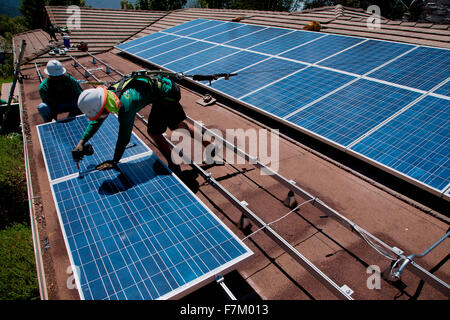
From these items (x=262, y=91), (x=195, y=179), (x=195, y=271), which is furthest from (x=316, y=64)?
(x=195, y=271)

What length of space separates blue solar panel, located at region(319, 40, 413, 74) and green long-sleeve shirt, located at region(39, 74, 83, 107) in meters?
8.40

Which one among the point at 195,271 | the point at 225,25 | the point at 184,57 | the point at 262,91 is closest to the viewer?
the point at 195,271

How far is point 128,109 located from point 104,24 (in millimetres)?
20135

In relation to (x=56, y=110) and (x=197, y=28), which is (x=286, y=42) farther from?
(x=56, y=110)

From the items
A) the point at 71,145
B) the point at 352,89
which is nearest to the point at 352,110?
the point at 352,89

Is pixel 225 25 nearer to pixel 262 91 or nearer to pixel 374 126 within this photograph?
pixel 262 91

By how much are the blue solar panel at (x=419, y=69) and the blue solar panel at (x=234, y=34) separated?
7.89 meters

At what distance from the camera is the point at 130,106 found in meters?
5.07

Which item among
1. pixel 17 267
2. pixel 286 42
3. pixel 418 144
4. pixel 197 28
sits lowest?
pixel 17 267

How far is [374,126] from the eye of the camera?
6508 mm

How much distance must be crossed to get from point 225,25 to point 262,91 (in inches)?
377

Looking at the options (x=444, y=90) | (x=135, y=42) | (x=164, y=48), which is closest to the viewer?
(x=444, y=90)

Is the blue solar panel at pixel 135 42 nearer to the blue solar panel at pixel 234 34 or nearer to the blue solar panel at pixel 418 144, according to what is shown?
the blue solar panel at pixel 234 34

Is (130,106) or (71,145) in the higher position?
(130,106)
